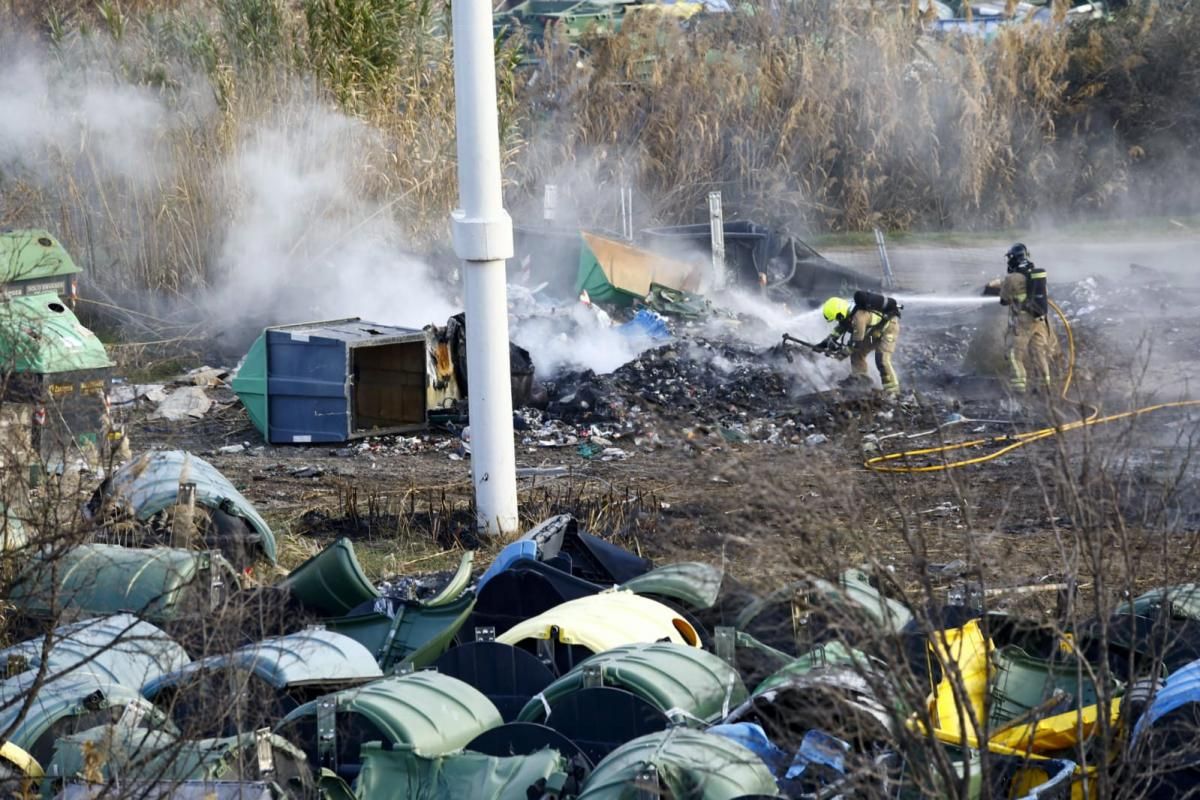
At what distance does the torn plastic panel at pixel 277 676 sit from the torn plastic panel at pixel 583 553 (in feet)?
5.84

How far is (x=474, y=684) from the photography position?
241 inches

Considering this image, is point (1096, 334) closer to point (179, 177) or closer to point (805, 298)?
point (805, 298)

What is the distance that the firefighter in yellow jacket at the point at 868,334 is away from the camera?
1316cm

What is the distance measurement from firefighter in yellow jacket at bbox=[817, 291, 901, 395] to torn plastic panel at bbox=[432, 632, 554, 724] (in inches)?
300

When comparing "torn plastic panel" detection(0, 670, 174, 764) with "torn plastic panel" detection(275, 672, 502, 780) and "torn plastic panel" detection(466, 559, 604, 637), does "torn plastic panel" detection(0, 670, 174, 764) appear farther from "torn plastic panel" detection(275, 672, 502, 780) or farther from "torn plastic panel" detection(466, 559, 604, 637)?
"torn plastic panel" detection(466, 559, 604, 637)

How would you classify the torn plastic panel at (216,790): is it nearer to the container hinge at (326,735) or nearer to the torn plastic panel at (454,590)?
the container hinge at (326,735)

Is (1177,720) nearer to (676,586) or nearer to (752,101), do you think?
(676,586)

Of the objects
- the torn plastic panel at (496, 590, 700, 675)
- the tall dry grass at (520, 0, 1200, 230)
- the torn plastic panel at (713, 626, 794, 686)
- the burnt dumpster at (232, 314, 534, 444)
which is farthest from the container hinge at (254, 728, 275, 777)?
the tall dry grass at (520, 0, 1200, 230)

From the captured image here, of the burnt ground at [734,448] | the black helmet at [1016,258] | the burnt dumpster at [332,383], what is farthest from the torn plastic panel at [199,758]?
the black helmet at [1016,258]

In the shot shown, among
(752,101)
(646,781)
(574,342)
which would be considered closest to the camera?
(646,781)

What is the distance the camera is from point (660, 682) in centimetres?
561

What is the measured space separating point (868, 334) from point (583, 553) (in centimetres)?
577

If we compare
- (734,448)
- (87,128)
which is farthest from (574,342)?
(734,448)

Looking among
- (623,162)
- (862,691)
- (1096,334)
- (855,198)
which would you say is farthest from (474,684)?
(855,198)
